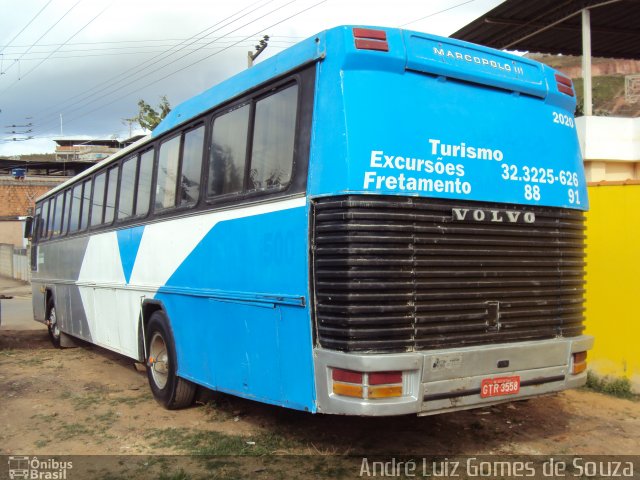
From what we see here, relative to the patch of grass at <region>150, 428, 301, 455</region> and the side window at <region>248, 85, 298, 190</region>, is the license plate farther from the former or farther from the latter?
the side window at <region>248, 85, 298, 190</region>

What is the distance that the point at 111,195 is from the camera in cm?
836

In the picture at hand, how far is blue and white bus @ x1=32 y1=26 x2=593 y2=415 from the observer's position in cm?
390

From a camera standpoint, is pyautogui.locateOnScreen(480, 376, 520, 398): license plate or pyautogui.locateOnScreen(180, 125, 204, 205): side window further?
pyautogui.locateOnScreen(180, 125, 204, 205): side window

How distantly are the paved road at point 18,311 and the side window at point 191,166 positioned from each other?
960 cm

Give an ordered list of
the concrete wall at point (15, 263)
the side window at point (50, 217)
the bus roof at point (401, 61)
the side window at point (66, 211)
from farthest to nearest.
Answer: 1. the concrete wall at point (15, 263)
2. the side window at point (50, 217)
3. the side window at point (66, 211)
4. the bus roof at point (401, 61)

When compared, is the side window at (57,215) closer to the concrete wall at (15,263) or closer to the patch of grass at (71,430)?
the patch of grass at (71,430)

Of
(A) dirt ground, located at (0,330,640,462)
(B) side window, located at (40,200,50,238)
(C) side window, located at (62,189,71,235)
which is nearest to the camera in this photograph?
(A) dirt ground, located at (0,330,640,462)

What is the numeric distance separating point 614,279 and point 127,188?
590 centimetres

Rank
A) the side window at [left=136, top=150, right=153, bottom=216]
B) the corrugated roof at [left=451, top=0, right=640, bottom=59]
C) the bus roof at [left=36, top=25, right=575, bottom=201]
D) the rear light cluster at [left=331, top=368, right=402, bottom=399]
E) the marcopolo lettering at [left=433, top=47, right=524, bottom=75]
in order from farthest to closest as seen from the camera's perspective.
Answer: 1. the corrugated roof at [left=451, top=0, right=640, bottom=59]
2. the side window at [left=136, top=150, right=153, bottom=216]
3. the marcopolo lettering at [left=433, top=47, right=524, bottom=75]
4. the bus roof at [left=36, top=25, right=575, bottom=201]
5. the rear light cluster at [left=331, top=368, right=402, bottom=399]

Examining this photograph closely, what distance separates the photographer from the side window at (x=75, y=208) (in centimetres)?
1002

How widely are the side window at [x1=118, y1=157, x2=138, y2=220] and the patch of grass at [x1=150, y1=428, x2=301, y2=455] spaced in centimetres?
303

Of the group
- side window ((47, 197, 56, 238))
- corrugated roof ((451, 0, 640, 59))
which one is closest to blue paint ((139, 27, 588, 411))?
corrugated roof ((451, 0, 640, 59))

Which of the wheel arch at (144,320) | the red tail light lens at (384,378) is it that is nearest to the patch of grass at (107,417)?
the wheel arch at (144,320)

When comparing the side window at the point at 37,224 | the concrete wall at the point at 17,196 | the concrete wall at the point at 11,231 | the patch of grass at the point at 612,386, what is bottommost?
the patch of grass at the point at 612,386
